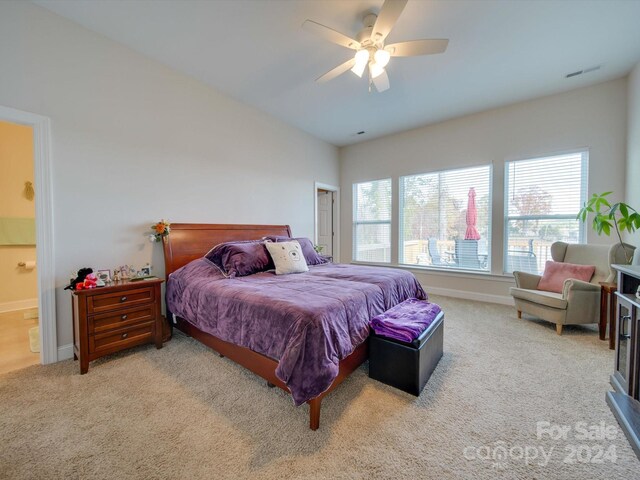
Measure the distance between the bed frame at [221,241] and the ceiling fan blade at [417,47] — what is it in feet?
8.10

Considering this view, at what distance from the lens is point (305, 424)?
1.57 meters

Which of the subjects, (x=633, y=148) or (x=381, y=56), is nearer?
(x=381, y=56)

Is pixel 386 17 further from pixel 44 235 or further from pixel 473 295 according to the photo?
pixel 473 295

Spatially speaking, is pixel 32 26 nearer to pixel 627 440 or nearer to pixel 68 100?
pixel 68 100

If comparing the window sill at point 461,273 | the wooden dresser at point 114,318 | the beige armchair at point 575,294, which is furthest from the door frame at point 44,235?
the beige armchair at point 575,294

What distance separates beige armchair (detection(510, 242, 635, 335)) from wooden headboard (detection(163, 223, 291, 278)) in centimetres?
380

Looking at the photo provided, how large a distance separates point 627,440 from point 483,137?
13.1 feet

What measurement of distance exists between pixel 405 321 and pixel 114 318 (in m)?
2.53

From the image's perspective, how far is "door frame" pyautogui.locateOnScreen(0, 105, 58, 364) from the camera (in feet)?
7.27

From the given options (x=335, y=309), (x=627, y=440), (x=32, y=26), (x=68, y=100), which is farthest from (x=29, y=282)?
(x=627, y=440)

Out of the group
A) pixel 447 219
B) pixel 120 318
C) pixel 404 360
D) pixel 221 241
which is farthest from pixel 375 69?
pixel 120 318

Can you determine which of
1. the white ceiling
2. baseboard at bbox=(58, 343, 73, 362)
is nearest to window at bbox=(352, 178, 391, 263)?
the white ceiling

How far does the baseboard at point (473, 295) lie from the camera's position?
13.2ft

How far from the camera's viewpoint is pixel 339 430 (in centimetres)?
152
